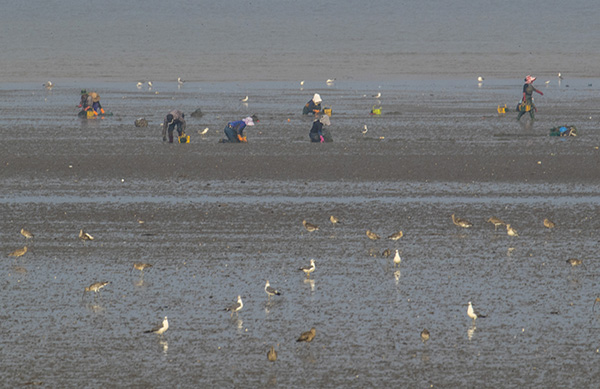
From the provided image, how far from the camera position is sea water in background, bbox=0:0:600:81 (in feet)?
210

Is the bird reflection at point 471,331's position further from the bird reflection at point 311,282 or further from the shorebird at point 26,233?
the shorebird at point 26,233

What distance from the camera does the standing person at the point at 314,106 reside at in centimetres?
3422

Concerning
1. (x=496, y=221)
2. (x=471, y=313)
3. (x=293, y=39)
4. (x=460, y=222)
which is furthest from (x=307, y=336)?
(x=293, y=39)

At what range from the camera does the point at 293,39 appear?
91.2 m

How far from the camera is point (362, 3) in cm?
15188

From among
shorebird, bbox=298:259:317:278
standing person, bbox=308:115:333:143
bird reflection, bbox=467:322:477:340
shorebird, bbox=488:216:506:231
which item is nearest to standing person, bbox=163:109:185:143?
standing person, bbox=308:115:333:143

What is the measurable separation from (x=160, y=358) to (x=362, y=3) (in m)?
144

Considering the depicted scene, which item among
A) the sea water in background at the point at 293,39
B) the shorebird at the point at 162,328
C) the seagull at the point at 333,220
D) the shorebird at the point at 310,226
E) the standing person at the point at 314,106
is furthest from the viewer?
the sea water in background at the point at 293,39

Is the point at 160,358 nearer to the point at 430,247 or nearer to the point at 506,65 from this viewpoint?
the point at 430,247

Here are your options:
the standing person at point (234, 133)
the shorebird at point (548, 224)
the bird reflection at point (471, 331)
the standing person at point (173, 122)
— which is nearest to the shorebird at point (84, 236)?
the bird reflection at point (471, 331)

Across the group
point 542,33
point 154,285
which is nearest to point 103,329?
point 154,285

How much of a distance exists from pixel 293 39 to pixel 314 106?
57.5 metres

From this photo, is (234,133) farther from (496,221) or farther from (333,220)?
(496,221)

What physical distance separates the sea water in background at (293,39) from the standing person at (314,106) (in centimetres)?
2184
